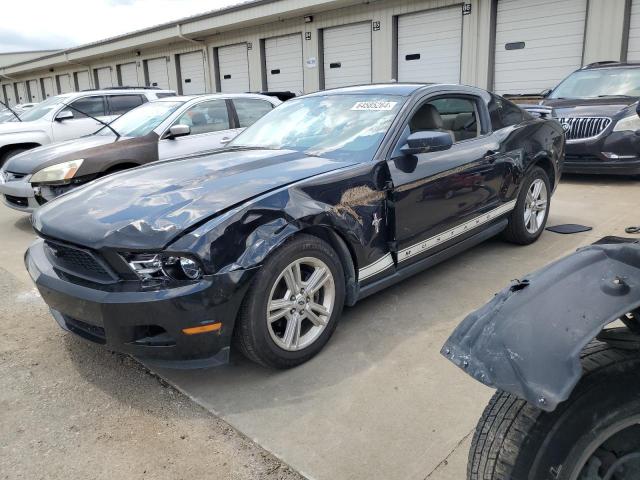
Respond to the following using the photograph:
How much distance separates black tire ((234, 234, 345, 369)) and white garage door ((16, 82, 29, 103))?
39927 millimetres

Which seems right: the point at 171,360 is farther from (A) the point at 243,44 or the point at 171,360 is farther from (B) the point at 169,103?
(A) the point at 243,44

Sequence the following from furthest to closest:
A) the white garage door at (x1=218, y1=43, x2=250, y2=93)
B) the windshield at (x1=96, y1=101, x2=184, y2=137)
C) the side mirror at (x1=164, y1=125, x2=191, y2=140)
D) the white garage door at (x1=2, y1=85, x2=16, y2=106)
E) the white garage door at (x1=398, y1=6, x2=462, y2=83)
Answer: the white garage door at (x1=2, y1=85, x2=16, y2=106) < the white garage door at (x1=218, y1=43, x2=250, y2=93) < the white garage door at (x1=398, y1=6, x2=462, y2=83) < the windshield at (x1=96, y1=101, x2=184, y2=137) < the side mirror at (x1=164, y1=125, x2=191, y2=140)

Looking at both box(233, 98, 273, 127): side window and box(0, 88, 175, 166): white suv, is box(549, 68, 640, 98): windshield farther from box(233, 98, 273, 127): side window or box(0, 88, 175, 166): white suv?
box(0, 88, 175, 166): white suv

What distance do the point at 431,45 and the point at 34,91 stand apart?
102ft

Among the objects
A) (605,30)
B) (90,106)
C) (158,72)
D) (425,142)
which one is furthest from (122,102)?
(158,72)

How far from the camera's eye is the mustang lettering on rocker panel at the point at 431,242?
3314 mm

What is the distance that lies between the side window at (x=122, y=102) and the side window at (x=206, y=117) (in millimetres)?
3491

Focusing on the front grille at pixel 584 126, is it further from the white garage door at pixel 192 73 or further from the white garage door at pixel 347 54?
the white garage door at pixel 192 73

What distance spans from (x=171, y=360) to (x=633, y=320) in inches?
79.3

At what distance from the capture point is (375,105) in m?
3.76

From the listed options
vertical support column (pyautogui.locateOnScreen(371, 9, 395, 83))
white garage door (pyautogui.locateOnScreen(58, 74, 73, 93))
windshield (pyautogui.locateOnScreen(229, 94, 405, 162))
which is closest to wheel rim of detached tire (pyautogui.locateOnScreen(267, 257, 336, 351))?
windshield (pyautogui.locateOnScreen(229, 94, 405, 162))

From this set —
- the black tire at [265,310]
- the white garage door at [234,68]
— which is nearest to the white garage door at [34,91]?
the white garage door at [234,68]

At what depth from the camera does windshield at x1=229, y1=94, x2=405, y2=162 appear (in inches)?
138

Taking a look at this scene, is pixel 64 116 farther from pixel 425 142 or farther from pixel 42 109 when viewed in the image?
pixel 425 142
